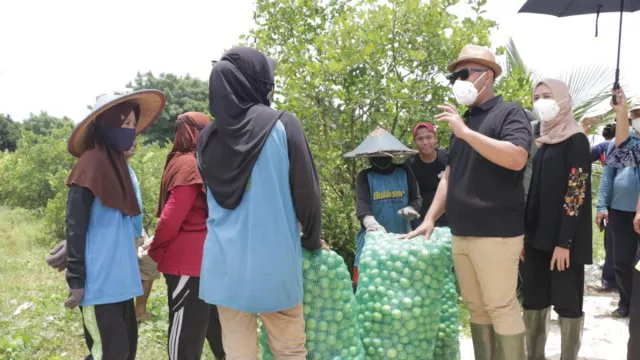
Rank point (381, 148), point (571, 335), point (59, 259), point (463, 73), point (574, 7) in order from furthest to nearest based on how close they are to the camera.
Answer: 1. point (381, 148)
2. point (574, 7)
3. point (571, 335)
4. point (463, 73)
5. point (59, 259)

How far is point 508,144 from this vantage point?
2312 millimetres

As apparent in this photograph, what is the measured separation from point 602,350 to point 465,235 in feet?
6.16

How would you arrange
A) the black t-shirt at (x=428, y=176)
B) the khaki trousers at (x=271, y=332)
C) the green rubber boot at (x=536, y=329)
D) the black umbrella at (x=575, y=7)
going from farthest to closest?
the black t-shirt at (x=428, y=176)
the black umbrella at (x=575, y=7)
the green rubber boot at (x=536, y=329)
the khaki trousers at (x=271, y=332)

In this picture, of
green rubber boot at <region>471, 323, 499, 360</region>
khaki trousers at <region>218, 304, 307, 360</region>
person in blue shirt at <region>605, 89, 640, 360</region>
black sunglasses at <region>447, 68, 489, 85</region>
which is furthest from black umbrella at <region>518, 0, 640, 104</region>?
khaki trousers at <region>218, 304, 307, 360</region>

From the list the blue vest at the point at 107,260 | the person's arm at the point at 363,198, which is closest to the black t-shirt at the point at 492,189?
the person's arm at the point at 363,198

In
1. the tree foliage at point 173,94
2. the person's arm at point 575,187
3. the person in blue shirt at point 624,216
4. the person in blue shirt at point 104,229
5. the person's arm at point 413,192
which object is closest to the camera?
the person in blue shirt at point 104,229

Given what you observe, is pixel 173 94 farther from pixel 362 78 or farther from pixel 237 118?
pixel 237 118

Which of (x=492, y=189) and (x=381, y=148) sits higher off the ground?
(x=381, y=148)

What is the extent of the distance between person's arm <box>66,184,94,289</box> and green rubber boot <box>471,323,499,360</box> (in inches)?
78.8

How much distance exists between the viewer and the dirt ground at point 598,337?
11.4ft

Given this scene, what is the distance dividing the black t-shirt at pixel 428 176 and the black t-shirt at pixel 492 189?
63.0 inches

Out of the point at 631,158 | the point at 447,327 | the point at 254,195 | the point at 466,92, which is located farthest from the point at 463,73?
the point at 631,158

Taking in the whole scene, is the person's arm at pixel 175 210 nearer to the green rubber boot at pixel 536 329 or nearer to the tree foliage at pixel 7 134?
the green rubber boot at pixel 536 329

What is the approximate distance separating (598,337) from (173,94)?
102ft
